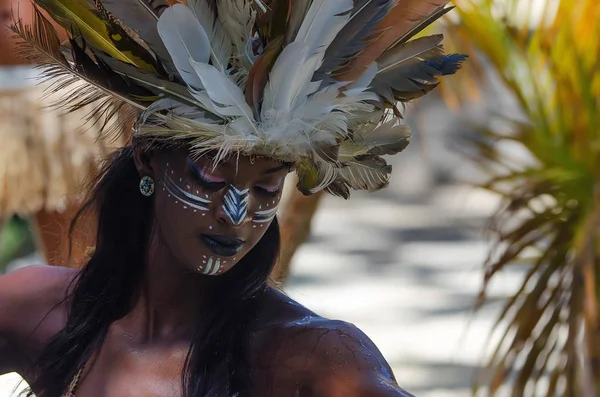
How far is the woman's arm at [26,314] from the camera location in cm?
209

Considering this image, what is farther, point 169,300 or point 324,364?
point 169,300

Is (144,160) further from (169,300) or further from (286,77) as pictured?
(286,77)

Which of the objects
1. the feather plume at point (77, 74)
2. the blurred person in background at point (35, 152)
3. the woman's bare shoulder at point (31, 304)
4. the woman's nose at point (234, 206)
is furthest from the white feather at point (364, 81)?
the blurred person in background at point (35, 152)

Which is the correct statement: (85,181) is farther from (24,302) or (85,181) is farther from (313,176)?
(313,176)

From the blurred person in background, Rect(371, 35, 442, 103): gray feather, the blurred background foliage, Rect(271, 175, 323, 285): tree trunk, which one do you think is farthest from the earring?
the blurred background foliage

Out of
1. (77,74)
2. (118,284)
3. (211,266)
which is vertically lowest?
(118,284)

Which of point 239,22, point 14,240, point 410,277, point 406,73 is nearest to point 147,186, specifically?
point 239,22

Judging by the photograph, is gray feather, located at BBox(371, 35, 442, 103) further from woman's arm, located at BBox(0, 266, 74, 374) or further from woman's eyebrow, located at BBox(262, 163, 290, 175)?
woman's arm, located at BBox(0, 266, 74, 374)

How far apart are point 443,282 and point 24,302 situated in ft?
19.7

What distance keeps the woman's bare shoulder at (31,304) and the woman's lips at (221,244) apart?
46cm

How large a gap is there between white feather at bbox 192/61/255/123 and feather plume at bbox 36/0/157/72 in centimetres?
13

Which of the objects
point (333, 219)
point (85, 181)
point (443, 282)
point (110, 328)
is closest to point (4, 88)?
point (85, 181)

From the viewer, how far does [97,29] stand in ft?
5.87

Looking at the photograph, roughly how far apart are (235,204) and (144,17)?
33 centimetres
